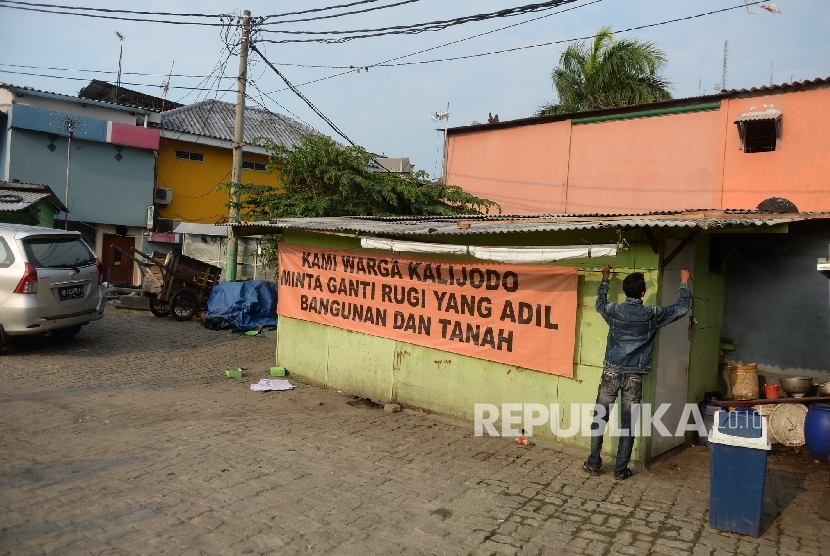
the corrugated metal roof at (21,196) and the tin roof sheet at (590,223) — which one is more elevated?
the corrugated metal roof at (21,196)

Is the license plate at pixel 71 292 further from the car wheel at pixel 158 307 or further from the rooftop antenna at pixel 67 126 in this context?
the rooftop antenna at pixel 67 126

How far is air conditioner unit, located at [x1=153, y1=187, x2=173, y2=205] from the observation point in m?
24.4

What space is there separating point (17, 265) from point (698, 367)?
9.52m

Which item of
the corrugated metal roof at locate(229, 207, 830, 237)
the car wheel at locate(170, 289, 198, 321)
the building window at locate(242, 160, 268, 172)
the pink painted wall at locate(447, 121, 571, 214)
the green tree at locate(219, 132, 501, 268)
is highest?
the building window at locate(242, 160, 268, 172)

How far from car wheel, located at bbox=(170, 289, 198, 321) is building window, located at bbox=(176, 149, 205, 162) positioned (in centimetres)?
1240

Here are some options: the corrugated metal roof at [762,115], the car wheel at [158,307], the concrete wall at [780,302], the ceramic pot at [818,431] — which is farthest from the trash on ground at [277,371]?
the corrugated metal roof at [762,115]

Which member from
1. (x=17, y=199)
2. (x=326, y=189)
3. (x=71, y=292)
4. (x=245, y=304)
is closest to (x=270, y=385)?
(x=71, y=292)

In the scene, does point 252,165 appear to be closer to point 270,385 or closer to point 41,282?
point 41,282

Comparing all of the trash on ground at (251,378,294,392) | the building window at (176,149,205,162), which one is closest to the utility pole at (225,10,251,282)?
the trash on ground at (251,378,294,392)

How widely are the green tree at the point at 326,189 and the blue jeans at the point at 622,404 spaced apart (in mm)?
7777

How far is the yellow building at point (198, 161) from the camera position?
2486cm

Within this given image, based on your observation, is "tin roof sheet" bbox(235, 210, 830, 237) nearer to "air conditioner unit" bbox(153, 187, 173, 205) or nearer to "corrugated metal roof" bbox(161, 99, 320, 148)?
"corrugated metal roof" bbox(161, 99, 320, 148)

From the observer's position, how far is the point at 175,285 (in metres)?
14.9

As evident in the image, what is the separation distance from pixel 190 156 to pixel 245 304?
1385 cm
